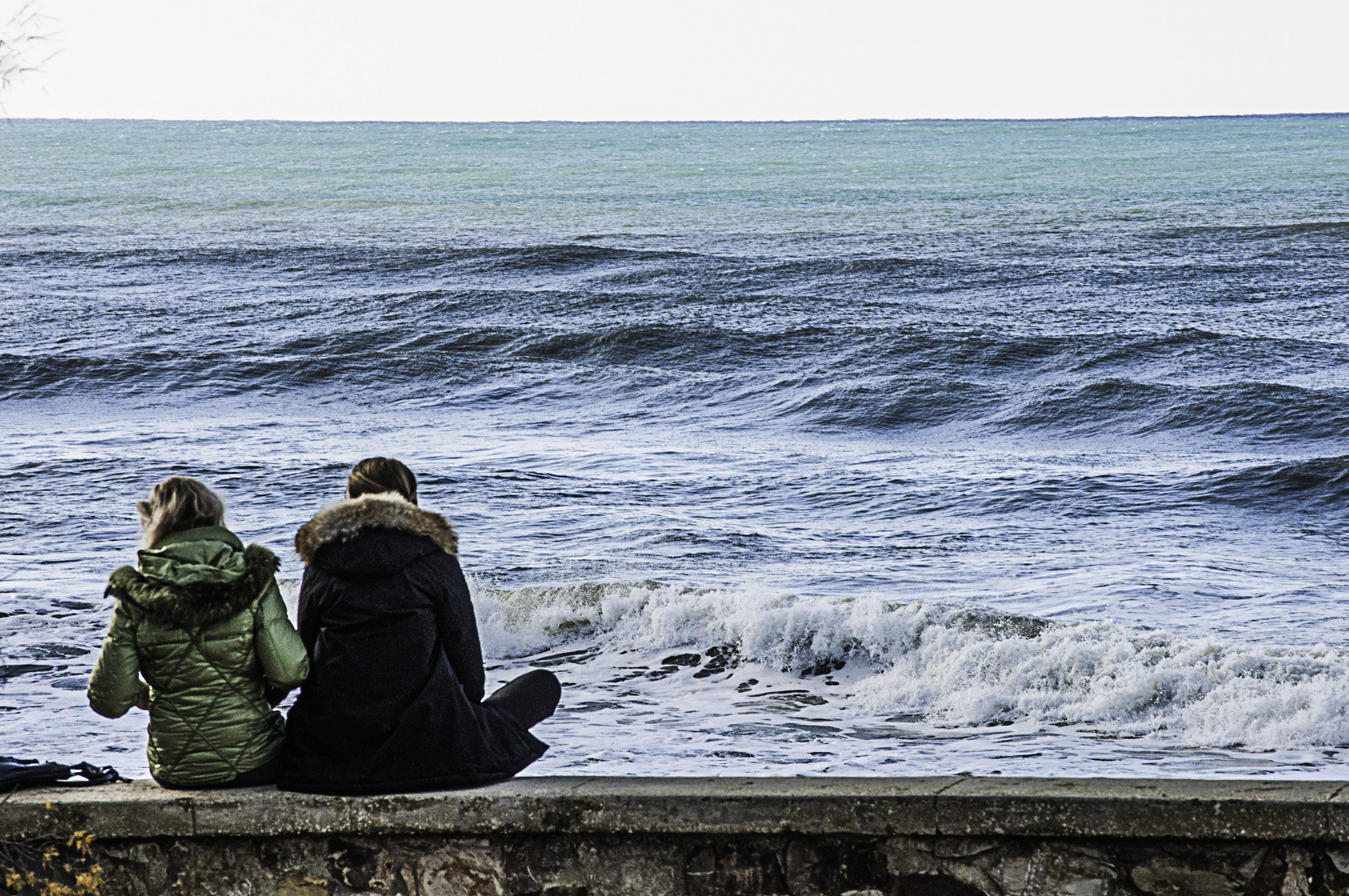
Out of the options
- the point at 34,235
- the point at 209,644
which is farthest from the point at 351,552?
the point at 34,235

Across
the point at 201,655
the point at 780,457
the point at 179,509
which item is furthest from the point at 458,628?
the point at 780,457

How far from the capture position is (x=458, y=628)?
3.58 metres

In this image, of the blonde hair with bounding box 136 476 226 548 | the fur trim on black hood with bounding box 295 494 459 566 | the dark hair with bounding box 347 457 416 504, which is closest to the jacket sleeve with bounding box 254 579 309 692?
the fur trim on black hood with bounding box 295 494 459 566

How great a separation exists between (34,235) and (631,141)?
94.7m

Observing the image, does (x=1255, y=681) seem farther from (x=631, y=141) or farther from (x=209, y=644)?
(x=631, y=141)

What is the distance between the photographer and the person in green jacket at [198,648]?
3.37 metres

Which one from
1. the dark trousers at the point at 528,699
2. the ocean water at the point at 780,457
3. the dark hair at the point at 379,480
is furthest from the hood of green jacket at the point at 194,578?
the ocean water at the point at 780,457

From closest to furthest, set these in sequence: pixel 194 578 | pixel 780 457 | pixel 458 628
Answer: pixel 194 578 → pixel 458 628 → pixel 780 457

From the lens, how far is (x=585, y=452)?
13367mm

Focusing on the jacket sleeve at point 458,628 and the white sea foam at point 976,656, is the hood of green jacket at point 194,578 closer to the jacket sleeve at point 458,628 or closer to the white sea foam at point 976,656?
the jacket sleeve at point 458,628

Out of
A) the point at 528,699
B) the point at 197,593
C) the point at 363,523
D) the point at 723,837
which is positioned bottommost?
the point at 723,837

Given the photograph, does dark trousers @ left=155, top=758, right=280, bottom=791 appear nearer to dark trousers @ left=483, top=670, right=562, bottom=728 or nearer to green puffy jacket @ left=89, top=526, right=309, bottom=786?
green puffy jacket @ left=89, top=526, right=309, bottom=786

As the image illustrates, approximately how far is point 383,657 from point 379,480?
0.50 metres

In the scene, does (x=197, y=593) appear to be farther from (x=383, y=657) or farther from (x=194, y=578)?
(x=383, y=657)
